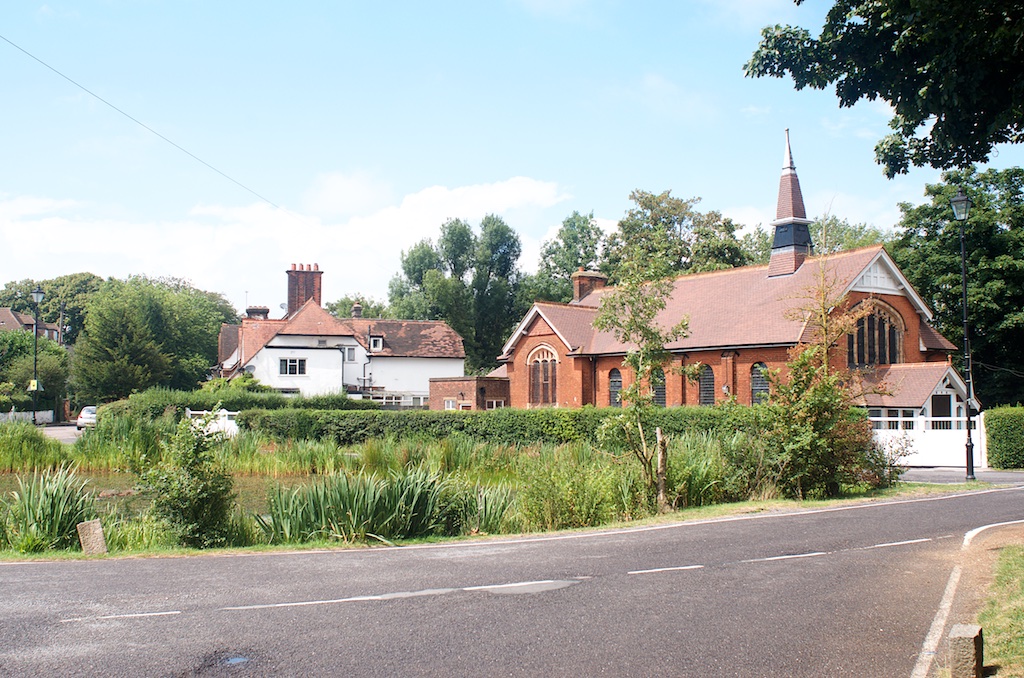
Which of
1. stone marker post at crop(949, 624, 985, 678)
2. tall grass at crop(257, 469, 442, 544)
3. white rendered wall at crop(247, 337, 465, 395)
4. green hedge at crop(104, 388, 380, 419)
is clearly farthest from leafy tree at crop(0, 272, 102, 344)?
stone marker post at crop(949, 624, 985, 678)

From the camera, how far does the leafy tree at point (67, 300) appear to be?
103562 mm

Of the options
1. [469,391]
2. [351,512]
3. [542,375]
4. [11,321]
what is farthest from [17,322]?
[351,512]

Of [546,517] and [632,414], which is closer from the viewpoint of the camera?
[546,517]

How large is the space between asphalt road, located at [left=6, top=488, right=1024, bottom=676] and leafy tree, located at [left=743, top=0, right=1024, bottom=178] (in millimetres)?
5599

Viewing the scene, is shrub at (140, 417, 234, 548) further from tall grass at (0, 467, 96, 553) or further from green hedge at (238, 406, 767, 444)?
green hedge at (238, 406, 767, 444)

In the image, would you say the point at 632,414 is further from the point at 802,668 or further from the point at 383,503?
the point at 802,668

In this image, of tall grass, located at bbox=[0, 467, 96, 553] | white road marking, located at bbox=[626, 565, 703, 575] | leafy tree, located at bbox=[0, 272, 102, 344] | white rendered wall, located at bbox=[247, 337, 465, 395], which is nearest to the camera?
white road marking, located at bbox=[626, 565, 703, 575]

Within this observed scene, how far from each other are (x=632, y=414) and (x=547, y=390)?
30722mm

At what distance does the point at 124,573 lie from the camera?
33.7 ft

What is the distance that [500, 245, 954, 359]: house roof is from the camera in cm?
3809

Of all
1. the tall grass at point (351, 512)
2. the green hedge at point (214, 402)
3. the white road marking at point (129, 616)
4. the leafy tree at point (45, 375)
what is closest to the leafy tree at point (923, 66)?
the tall grass at point (351, 512)

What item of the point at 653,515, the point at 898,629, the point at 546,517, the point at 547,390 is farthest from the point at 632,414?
the point at 547,390

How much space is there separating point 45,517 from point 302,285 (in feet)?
170

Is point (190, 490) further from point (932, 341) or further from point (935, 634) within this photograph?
point (932, 341)
